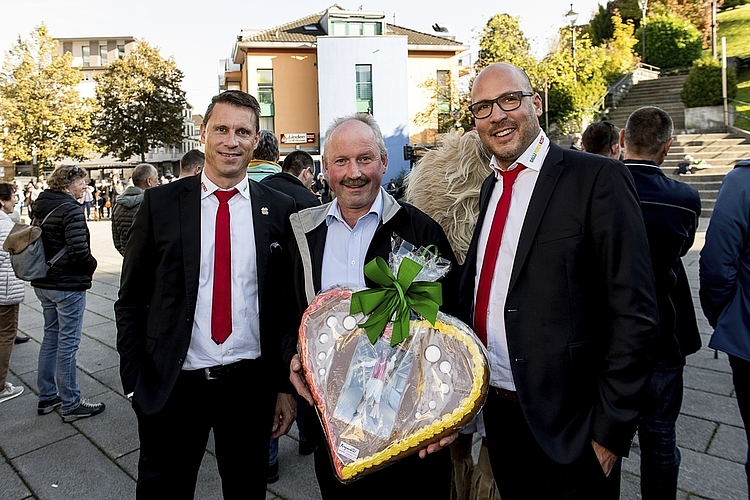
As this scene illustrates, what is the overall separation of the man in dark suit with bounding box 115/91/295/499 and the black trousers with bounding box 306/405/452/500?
46 centimetres

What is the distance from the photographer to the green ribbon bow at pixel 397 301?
1.62 meters

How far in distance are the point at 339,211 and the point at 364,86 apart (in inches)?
1175

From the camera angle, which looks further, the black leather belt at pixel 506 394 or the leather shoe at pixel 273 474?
the leather shoe at pixel 273 474

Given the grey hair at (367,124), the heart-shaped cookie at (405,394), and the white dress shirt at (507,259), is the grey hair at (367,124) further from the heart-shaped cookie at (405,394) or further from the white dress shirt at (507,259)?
the heart-shaped cookie at (405,394)

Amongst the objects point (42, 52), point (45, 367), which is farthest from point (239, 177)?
point (42, 52)

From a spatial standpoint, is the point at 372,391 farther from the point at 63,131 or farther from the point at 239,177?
the point at 63,131

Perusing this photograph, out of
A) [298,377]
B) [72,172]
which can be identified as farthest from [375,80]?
[298,377]

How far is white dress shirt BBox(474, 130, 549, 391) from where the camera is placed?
6.20 ft

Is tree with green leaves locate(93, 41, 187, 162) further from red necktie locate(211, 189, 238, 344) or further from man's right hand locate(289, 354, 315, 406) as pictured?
man's right hand locate(289, 354, 315, 406)

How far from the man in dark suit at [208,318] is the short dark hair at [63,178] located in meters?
2.57

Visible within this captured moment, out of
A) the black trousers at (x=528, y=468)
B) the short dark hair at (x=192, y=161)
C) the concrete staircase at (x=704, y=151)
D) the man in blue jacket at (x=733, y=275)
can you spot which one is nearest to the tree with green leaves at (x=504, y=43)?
the concrete staircase at (x=704, y=151)

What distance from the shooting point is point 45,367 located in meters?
4.43

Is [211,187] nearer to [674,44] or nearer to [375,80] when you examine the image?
[375,80]

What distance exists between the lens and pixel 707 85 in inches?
752
